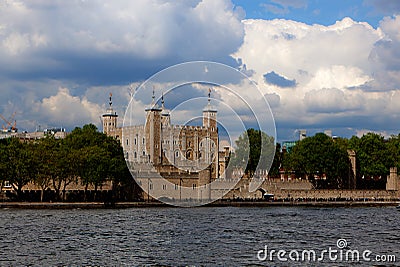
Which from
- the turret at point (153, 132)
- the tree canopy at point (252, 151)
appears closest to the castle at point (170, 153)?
the turret at point (153, 132)

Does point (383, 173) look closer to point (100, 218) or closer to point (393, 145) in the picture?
point (393, 145)

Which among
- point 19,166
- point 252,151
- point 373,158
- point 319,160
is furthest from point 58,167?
point 373,158

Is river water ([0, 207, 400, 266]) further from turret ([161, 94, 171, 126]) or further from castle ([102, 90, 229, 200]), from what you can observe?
turret ([161, 94, 171, 126])

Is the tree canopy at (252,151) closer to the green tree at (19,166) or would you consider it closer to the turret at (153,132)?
the turret at (153,132)

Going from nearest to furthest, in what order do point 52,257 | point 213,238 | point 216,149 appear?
point 52,257 → point 213,238 → point 216,149

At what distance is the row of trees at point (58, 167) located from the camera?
2889 inches

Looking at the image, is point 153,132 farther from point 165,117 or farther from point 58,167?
point 58,167

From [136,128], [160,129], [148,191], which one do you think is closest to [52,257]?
[148,191]

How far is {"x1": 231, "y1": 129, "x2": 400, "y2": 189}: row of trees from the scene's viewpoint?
9912cm

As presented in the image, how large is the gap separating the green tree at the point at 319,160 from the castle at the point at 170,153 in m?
10.6

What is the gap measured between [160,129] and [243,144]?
38.7ft

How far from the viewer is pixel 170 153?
108875mm

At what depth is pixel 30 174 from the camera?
73375 mm

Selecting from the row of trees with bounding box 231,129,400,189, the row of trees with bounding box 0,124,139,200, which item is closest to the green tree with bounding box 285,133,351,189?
the row of trees with bounding box 231,129,400,189
